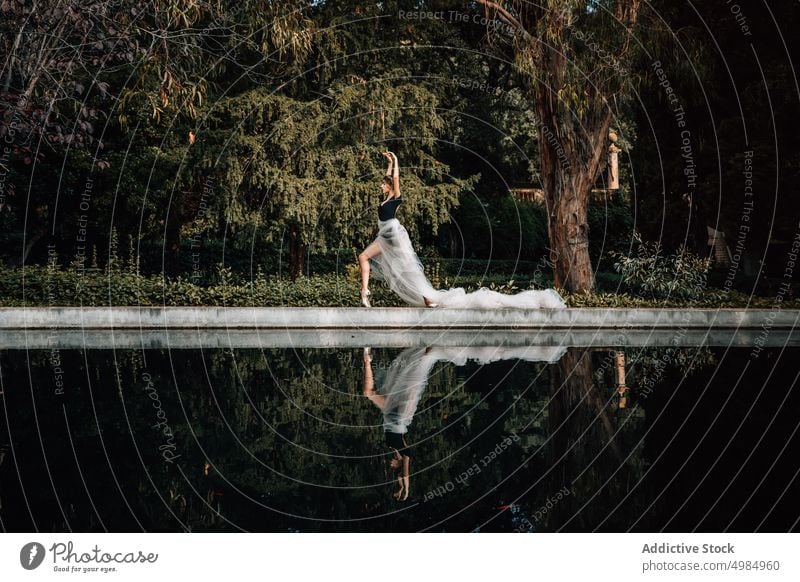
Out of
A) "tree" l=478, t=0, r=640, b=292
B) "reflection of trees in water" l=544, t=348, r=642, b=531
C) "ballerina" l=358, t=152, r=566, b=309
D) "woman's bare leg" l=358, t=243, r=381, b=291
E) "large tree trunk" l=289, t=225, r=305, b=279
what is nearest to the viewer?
A: "reflection of trees in water" l=544, t=348, r=642, b=531

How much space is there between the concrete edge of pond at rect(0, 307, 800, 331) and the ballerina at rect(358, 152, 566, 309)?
0.59 feet

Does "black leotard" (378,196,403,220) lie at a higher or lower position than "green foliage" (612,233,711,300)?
higher

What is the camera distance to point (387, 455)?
23.7 ft

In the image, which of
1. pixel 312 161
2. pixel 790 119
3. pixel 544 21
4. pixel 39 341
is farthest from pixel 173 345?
pixel 790 119

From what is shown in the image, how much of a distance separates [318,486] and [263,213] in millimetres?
15626

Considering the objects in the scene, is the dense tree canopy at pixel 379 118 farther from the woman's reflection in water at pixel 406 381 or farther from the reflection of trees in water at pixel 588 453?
the reflection of trees in water at pixel 588 453

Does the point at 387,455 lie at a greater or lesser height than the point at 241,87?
lesser

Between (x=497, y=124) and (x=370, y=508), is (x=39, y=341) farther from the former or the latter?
(x=497, y=124)

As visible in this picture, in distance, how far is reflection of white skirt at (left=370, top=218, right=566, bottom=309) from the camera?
17.1 m

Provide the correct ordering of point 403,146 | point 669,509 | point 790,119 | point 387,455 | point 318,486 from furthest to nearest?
point 403,146 → point 790,119 → point 387,455 → point 318,486 → point 669,509
